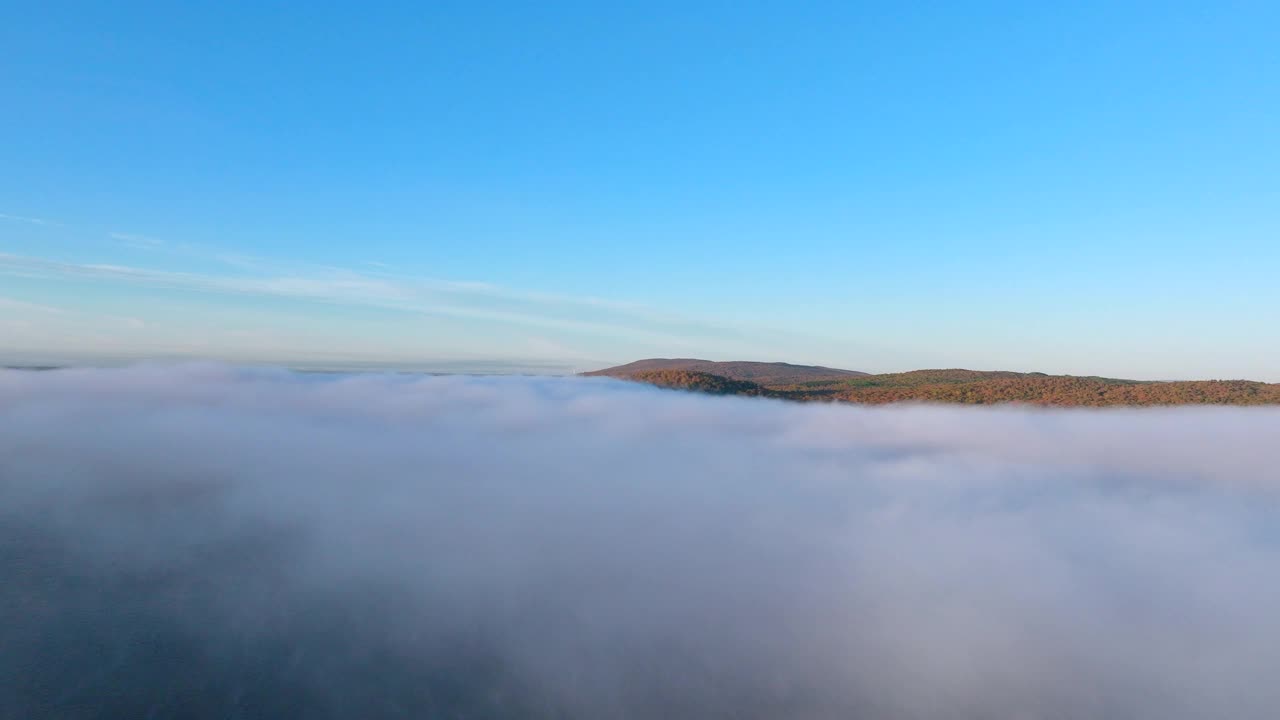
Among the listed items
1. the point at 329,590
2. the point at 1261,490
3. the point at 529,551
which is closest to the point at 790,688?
the point at 529,551

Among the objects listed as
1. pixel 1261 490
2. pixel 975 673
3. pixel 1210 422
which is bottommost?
pixel 975 673

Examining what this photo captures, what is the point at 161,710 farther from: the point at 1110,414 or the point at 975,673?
the point at 1110,414

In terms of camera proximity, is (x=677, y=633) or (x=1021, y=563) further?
(x=1021, y=563)

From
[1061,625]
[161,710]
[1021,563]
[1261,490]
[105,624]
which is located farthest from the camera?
[1261,490]

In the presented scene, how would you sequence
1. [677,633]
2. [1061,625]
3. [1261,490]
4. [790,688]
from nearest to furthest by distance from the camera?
[790,688]
[677,633]
[1061,625]
[1261,490]

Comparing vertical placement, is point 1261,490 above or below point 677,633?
above

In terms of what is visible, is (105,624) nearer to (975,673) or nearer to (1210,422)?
(975,673)

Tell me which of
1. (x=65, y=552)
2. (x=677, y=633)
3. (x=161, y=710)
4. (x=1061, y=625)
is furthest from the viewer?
(x=65, y=552)

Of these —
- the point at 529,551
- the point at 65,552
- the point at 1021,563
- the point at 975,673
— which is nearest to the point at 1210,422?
the point at 1021,563

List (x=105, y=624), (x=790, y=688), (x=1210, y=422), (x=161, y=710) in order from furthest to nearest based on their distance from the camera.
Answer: (x=1210, y=422) < (x=105, y=624) < (x=790, y=688) < (x=161, y=710)
